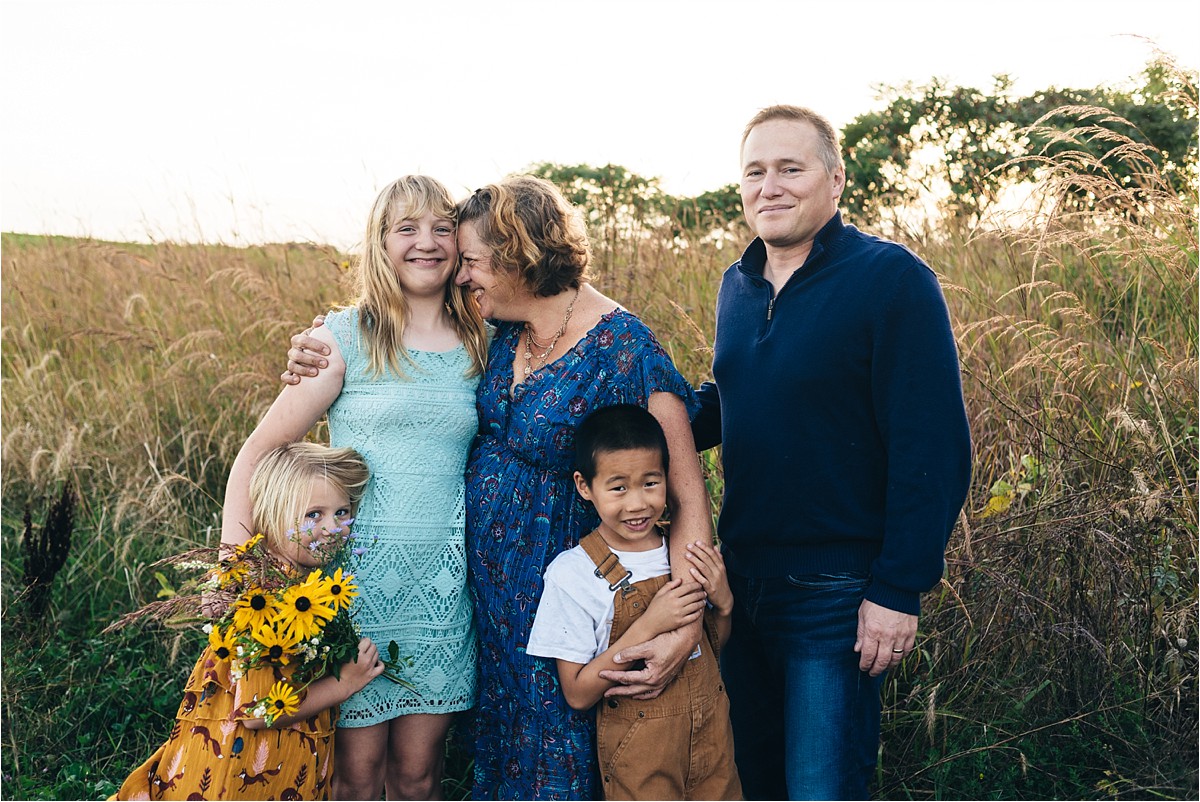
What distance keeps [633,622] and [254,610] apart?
0.95 meters

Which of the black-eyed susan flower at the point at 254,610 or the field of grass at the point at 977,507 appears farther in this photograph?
the field of grass at the point at 977,507

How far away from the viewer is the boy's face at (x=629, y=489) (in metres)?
2.46

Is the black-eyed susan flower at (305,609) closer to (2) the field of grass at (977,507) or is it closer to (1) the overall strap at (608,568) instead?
(1) the overall strap at (608,568)

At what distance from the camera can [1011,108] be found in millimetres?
9625

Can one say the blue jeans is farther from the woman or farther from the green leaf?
the green leaf

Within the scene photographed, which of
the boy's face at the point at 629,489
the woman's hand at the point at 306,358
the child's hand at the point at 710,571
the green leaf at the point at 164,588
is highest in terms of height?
the woman's hand at the point at 306,358

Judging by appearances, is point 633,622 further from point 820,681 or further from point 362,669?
point 362,669

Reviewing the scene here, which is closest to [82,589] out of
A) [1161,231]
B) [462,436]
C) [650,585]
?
[462,436]

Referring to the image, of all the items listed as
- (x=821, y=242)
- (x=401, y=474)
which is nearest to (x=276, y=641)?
(x=401, y=474)

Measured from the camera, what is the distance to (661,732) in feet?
8.00

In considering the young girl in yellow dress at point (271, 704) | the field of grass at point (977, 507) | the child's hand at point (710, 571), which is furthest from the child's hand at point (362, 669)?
the field of grass at point (977, 507)

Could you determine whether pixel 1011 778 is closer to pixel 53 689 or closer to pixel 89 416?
pixel 53 689

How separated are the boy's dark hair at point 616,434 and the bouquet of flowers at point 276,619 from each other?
680mm

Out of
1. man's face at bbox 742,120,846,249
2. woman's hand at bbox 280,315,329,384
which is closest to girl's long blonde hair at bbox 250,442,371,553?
woman's hand at bbox 280,315,329,384
